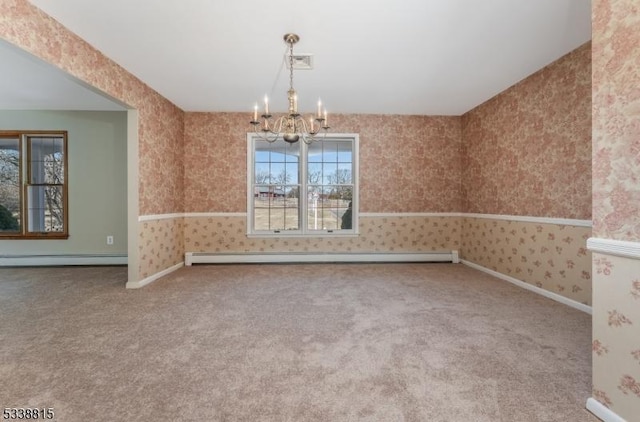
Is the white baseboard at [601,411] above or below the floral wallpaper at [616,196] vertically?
below

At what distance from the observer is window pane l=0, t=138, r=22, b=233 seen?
463cm

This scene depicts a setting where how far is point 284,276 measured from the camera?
4.03 m

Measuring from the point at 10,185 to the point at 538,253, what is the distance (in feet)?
25.2

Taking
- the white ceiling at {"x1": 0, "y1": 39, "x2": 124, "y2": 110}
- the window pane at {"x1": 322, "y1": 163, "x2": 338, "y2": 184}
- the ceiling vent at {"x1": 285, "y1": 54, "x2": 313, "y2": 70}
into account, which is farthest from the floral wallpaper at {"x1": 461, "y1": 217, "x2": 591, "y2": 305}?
Result: the white ceiling at {"x1": 0, "y1": 39, "x2": 124, "y2": 110}

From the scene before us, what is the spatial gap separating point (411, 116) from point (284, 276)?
11.0 ft

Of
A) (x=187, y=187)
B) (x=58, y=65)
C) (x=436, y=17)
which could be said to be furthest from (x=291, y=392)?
(x=187, y=187)

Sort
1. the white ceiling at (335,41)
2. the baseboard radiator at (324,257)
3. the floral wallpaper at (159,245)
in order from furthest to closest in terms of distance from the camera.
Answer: the baseboard radiator at (324,257)
the floral wallpaper at (159,245)
the white ceiling at (335,41)

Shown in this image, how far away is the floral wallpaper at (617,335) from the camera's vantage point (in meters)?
1.24

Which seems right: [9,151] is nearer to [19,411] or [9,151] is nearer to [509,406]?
[19,411]

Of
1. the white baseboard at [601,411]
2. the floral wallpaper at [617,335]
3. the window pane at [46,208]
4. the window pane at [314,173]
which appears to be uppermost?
the window pane at [314,173]

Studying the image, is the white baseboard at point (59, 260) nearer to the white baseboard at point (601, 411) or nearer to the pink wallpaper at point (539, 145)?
the white baseboard at point (601, 411)

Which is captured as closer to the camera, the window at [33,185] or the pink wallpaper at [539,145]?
the pink wallpaper at [539,145]

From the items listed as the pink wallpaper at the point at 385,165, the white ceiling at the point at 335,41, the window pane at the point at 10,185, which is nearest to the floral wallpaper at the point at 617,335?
the white ceiling at the point at 335,41

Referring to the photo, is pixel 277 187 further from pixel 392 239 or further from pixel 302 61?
pixel 302 61
